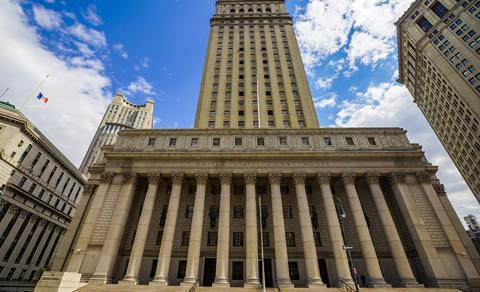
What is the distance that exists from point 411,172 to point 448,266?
1046cm

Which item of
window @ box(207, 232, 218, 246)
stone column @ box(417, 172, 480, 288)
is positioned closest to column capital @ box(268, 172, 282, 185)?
window @ box(207, 232, 218, 246)

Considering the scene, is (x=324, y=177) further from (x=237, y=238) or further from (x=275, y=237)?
(x=237, y=238)

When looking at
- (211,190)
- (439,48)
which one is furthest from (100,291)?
(439,48)

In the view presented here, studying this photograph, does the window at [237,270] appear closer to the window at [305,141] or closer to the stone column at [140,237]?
the stone column at [140,237]

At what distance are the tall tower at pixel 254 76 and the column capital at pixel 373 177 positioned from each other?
14.6m

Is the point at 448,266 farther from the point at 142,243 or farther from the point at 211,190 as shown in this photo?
the point at 142,243

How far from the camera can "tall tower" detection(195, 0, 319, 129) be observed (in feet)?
138

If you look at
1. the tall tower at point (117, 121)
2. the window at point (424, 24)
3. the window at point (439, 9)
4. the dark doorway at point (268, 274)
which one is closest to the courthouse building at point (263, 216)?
the dark doorway at point (268, 274)

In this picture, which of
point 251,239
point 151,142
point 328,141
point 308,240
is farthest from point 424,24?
point 151,142

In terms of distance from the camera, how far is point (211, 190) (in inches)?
1224

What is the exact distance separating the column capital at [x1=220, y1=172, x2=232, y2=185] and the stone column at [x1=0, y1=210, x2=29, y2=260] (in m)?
42.8

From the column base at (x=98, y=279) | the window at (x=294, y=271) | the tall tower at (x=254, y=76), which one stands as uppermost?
the tall tower at (x=254, y=76)

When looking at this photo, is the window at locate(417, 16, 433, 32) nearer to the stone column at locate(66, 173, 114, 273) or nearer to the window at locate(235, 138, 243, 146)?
the window at locate(235, 138, 243, 146)

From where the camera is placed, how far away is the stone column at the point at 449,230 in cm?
2103
